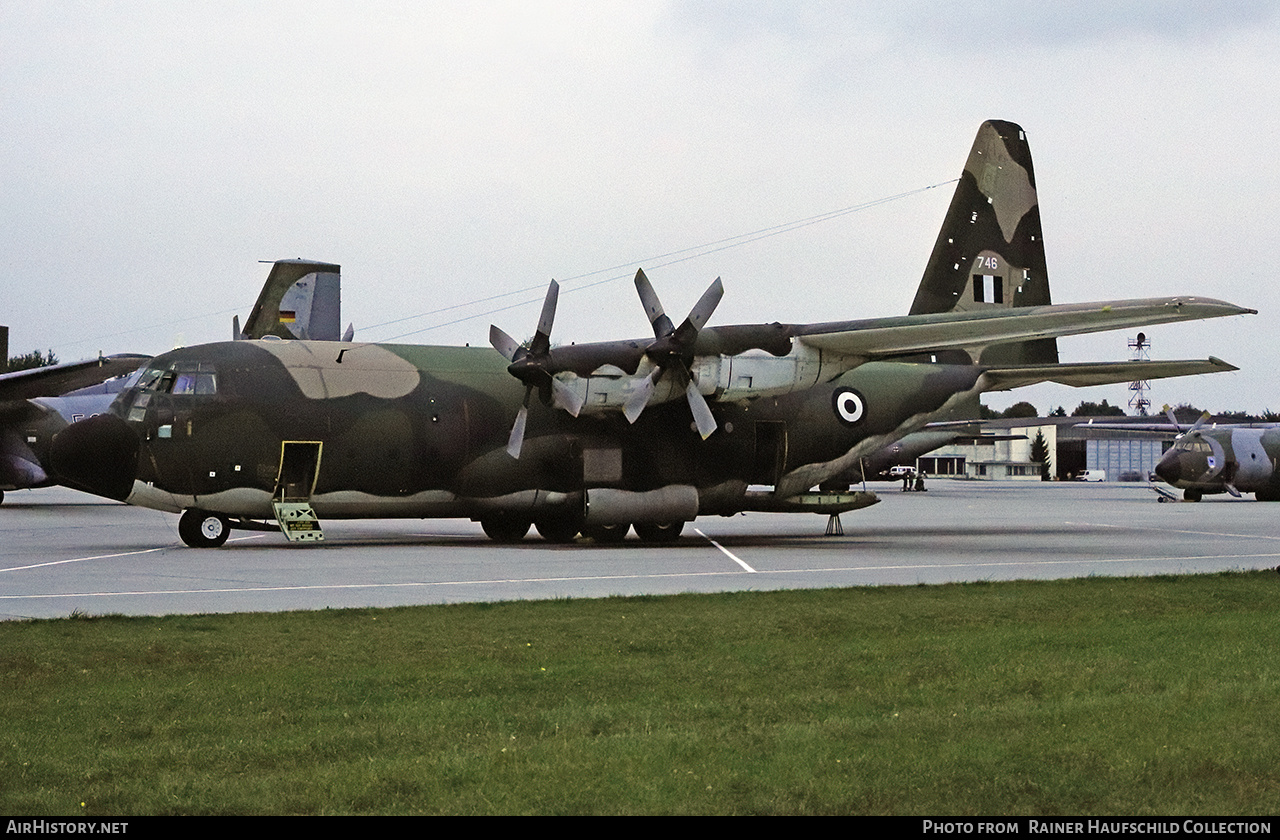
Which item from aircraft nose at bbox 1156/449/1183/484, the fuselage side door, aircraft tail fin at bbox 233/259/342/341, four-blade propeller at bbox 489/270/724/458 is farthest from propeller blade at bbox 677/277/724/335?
aircraft nose at bbox 1156/449/1183/484

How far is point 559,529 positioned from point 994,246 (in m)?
13.1

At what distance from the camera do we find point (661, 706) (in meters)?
8.37

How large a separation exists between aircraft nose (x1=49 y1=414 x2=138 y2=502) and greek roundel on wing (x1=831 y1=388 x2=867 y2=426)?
1462 cm

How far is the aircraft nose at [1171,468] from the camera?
51.6 metres

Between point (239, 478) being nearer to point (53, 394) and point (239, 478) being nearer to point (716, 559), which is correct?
point (716, 559)

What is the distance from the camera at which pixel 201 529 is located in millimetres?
23656

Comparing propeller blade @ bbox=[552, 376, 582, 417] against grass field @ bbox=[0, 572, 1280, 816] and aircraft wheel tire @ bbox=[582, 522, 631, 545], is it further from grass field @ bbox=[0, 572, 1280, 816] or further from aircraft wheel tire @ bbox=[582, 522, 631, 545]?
grass field @ bbox=[0, 572, 1280, 816]

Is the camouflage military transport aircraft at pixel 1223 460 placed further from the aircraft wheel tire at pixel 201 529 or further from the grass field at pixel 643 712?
the grass field at pixel 643 712

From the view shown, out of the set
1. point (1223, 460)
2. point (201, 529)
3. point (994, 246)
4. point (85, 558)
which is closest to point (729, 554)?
point (201, 529)

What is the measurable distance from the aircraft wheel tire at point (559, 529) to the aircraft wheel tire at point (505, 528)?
1.30ft

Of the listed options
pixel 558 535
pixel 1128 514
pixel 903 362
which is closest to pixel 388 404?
pixel 558 535

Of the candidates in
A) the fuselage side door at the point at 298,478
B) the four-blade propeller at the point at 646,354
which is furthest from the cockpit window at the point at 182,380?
the four-blade propeller at the point at 646,354

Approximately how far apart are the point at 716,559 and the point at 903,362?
33.9 feet

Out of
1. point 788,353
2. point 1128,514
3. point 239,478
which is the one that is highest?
point 788,353
